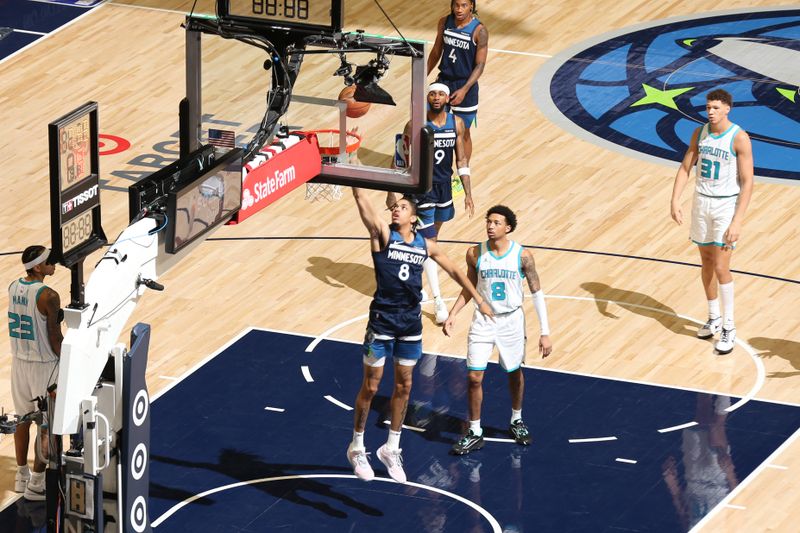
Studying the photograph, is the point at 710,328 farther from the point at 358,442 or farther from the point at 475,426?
the point at 358,442

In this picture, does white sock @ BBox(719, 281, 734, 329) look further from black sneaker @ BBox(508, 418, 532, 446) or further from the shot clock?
the shot clock

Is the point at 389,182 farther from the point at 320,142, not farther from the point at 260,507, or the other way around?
the point at 260,507

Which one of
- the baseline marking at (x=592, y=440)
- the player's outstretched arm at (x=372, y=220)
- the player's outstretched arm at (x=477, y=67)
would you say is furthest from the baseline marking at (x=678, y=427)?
the player's outstretched arm at (x=477, y=67)

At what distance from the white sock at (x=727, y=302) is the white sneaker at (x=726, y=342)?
0.05 m

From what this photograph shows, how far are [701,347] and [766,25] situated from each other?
9702 millimetres

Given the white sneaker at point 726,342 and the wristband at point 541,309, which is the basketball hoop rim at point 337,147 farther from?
the white sneaker at point 726,342

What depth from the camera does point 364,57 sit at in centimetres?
1309

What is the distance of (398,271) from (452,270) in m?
0.40

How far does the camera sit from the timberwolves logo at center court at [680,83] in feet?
68.8

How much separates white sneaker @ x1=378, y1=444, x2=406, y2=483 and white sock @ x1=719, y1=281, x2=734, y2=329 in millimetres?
3764

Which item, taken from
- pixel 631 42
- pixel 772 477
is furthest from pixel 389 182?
pixel 631 42

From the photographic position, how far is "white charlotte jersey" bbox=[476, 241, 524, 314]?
45.8 feet

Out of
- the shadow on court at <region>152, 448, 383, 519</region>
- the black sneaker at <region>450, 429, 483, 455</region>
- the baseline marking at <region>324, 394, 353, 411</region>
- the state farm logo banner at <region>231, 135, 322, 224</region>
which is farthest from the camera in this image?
the baseline marking at <region>324, 394, 353, 411</region>

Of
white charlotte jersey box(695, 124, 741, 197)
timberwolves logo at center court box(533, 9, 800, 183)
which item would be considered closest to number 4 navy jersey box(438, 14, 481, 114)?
timberwolves logo at center court box(533, 9, 800, 183)
